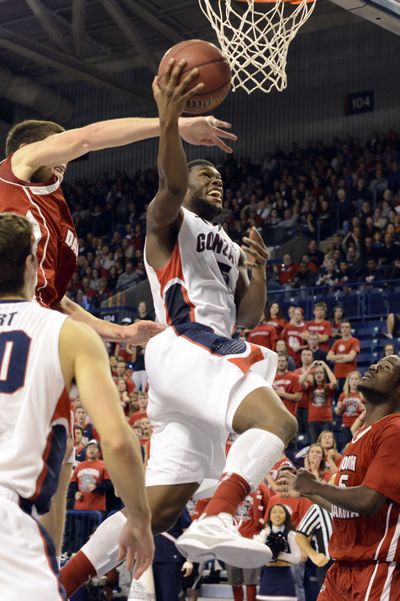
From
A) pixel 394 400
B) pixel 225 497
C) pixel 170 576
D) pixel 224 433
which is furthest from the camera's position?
pixel 170 576

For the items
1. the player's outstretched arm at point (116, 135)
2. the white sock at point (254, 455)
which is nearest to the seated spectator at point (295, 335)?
the player's outstretched arm at point (116, 135)

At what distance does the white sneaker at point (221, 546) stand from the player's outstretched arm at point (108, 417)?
2.51 ft

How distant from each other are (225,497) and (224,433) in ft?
2.96

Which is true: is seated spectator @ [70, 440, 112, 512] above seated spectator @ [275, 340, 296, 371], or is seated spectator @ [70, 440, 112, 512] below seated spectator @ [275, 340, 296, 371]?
below

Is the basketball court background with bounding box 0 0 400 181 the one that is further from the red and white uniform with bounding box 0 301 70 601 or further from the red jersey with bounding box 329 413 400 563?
the red and white uniform with bounding box 0 301 70 601

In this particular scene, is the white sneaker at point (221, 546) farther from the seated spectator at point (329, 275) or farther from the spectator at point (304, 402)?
the seated spectator at point (329, 275)

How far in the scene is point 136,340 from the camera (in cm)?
538

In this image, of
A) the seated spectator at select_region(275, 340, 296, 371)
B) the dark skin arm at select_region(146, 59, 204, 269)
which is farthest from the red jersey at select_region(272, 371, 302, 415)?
the dark skin arm at select_region(146, 59, 204, 269)

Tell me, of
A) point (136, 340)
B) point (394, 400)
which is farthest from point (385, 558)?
point (136, 340)

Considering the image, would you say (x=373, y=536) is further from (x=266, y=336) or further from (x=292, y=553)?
(x=266, y=336)

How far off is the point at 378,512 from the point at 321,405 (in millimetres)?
7949

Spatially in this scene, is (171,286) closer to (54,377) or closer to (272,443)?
(272,443)

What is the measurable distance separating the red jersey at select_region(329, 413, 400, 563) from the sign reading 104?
19.7 meters

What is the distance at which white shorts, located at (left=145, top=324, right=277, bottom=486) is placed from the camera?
470 cm
